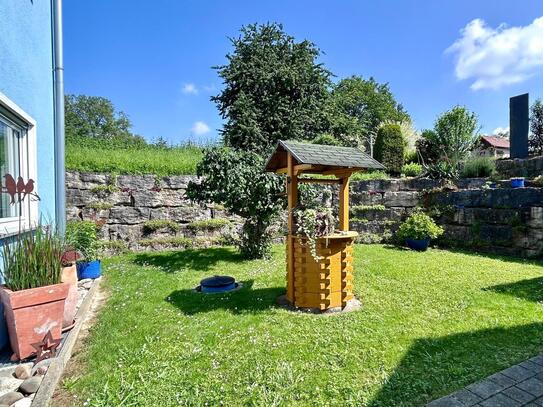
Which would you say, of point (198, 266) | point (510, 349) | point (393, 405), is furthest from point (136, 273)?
point (510, 349)

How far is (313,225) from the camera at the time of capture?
361 centimetres

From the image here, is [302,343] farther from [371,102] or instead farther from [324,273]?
[371,102]

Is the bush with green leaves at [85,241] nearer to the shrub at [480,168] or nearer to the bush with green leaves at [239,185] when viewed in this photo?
the bush with green leaves at [239,185]

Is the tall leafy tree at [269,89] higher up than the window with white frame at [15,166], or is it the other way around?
the tall leafy tree at [269,89]

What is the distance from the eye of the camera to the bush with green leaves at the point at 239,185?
5645 millimetres

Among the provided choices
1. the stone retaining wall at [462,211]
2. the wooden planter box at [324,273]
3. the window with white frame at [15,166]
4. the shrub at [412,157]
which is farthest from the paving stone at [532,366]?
the shrub at [412,157]

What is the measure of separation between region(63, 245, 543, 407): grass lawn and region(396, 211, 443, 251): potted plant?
88.5 inches

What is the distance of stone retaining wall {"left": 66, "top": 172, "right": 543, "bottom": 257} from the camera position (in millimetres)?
6930

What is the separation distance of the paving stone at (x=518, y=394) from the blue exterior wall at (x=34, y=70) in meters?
4.78

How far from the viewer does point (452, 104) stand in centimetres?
1284

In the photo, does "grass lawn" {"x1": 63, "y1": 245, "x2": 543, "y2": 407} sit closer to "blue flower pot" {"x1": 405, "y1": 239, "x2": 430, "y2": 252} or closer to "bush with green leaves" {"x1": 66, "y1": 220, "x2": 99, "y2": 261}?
"bush with green leaves" {"x1": 66, "y1": 220, "x2": 99, "y2": 261}

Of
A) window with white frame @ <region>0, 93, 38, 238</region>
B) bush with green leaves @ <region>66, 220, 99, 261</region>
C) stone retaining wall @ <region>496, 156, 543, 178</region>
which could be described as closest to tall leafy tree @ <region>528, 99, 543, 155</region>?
stone retaining wall @ <region>496, 156, 543, 178</region>

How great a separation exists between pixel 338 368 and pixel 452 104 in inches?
534

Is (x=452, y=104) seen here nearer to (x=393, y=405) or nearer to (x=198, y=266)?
(x=198, y=266)
